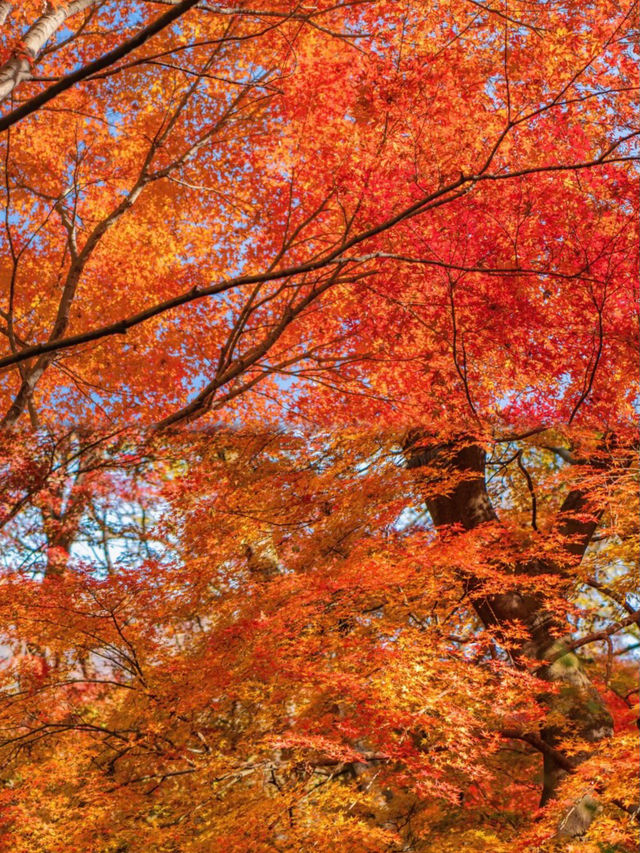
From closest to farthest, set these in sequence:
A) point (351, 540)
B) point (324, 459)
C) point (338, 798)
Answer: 1. point (338, 798)
2. point (351, 540)
3. point (324, 459)

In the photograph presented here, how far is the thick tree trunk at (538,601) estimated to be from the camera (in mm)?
7227

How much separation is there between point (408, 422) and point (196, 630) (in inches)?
147

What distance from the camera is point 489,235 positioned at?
7.81 meters

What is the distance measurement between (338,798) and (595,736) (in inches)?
106

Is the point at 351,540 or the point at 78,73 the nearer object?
the point at 78,73

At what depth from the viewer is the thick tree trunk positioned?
723 centimetres

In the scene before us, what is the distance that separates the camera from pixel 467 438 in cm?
855

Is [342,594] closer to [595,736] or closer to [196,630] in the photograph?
[196,630]

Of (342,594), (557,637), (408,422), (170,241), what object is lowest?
(557,637)

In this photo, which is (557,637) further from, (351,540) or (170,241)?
(170,241)

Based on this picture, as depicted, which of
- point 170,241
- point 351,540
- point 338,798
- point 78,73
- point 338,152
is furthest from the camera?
point 170,241

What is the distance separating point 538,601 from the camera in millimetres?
7910

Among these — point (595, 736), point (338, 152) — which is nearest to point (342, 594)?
point (595, 736)

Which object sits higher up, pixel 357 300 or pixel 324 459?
pixel 357 300
